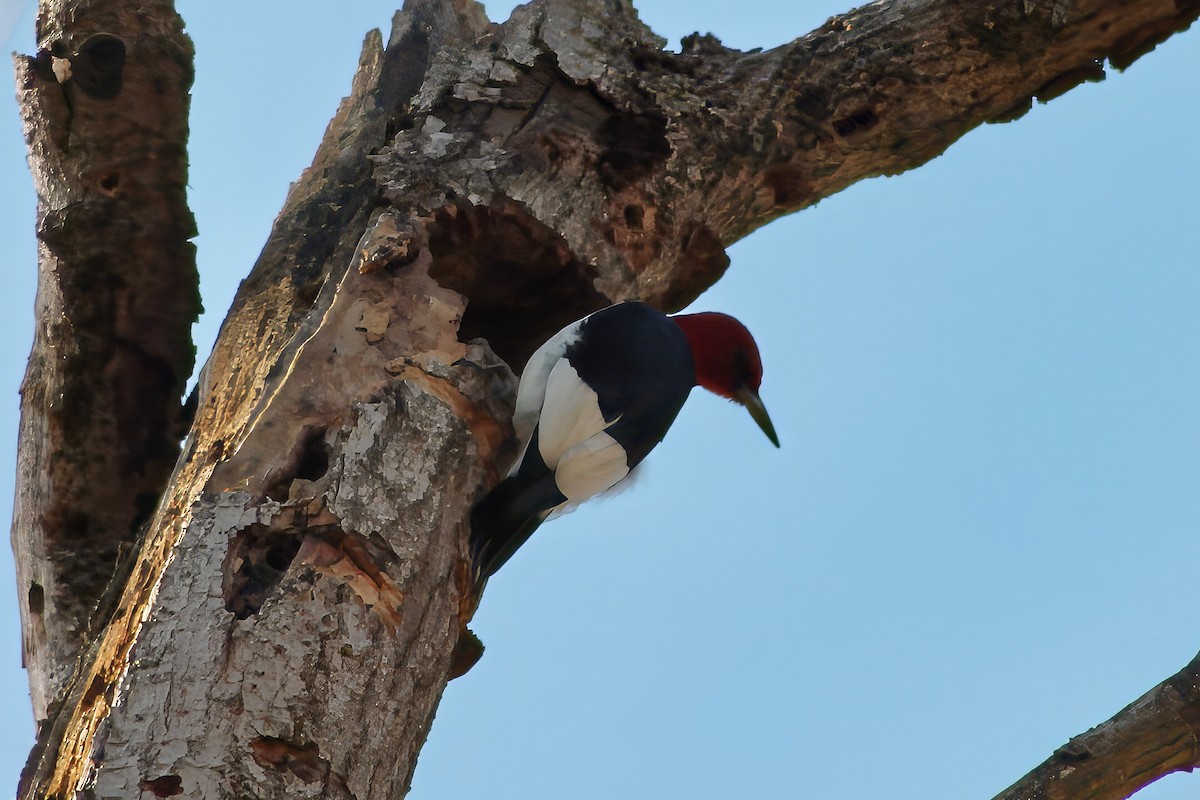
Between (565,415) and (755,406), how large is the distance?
42.8 inches

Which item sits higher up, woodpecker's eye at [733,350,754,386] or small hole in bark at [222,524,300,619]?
woodpecker's eye at [733,350,754,386]

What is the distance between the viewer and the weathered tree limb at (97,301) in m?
2.62

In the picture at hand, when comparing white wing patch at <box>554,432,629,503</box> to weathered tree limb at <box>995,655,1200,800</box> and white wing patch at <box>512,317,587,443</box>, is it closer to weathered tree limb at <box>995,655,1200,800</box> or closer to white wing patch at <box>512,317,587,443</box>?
white wing patch at <box>512,317,587,443</box>

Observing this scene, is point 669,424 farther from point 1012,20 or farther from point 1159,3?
point 1159,3

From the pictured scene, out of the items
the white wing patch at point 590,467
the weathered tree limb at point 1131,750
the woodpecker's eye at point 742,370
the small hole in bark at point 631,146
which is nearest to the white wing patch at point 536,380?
the white wing patch at point 590,467

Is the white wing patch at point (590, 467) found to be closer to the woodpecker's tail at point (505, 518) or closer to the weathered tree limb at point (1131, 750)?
the woodpecker's tail at point (505, 518)

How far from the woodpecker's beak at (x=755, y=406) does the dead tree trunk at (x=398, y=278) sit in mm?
419

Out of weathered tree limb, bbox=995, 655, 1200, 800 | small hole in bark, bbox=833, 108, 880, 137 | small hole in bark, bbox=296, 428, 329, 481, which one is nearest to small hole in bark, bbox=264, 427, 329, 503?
small hole in bark, bbox=296, 428, 329, 481

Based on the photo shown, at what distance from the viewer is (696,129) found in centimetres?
284

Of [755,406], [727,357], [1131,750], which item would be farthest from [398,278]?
[1131,750]

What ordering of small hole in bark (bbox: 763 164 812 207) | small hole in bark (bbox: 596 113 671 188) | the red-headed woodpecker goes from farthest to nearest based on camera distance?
small hole in bark (bbox: 763 164 812 207) → small hole in bark (bbox: 596 113 671 188) → the red-headed woodpecker

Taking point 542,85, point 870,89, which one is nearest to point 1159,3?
point 870,89

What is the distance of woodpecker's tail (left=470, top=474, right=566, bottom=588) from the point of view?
7.58 feet

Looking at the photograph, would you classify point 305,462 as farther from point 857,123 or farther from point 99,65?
point 857,123
